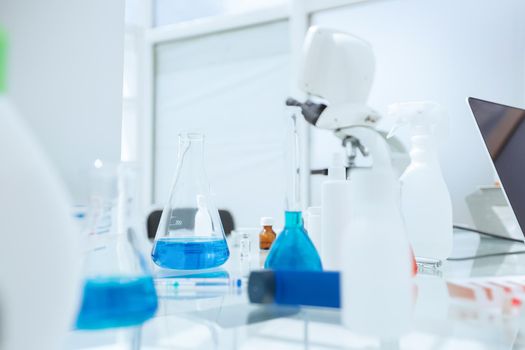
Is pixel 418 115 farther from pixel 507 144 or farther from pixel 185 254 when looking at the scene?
pixel 185 254

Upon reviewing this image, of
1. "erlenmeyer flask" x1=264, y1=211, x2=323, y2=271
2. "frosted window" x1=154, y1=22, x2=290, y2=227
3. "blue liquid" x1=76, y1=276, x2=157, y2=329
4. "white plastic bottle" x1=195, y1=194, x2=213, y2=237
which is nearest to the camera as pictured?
"blue liquid" x1=76, y1=276, x2=157, y2=329

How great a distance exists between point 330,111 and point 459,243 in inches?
34.4

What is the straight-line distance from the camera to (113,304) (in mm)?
371

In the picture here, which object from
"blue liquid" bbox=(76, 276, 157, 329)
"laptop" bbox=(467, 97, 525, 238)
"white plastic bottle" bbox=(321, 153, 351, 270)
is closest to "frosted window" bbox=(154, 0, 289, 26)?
"laptop" bbox=(467, 97, 525, 238)

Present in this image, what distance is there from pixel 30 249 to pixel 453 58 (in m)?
2.27

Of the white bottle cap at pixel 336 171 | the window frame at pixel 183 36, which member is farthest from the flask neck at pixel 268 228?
the window frame at pixel 183 36

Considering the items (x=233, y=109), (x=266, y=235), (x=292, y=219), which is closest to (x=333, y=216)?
(x=292, y=219)

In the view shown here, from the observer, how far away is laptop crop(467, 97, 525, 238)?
0.90 m

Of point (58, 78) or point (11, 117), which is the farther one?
point (58, 78)

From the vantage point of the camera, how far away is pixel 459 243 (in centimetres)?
127

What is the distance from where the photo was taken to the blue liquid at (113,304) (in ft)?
1.20

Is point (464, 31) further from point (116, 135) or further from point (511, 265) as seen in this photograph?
point (116, 135)

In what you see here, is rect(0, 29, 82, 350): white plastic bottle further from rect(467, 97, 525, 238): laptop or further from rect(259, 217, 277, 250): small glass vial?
rect(467, 97, 525, 238): laptop

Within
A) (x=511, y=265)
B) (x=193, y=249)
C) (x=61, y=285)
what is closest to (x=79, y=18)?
(x=193, y=249)
